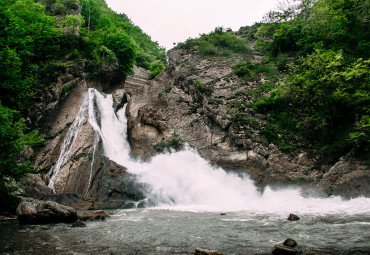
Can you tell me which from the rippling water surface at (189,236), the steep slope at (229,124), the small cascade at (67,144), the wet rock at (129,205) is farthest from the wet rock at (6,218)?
the steep slope at (229,124)

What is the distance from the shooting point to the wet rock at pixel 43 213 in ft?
38.1

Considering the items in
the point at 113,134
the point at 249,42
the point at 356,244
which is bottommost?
the point at 356,244

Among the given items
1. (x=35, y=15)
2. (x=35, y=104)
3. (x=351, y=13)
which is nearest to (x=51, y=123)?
(x=35, y=104)

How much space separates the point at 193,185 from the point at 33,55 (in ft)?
72.0

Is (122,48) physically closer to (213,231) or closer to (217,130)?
(217,130)

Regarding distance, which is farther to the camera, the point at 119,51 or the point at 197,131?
the point at 119,51

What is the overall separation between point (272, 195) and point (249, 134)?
669cm

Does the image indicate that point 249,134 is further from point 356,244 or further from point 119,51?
point 119,51

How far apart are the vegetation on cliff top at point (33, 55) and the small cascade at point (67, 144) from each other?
2.78m

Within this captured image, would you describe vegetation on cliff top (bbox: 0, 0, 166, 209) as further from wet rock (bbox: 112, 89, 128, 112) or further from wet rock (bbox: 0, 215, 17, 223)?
wet rock (bbox: 112, 89, 128, 112)

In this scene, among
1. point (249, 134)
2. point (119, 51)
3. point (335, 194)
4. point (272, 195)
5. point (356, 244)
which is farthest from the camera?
point (119, 51)

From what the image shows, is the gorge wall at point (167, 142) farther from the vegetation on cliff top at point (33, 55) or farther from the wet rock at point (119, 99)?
the vegetation on cliff top at point (33, 55)

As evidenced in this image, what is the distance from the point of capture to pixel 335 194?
1723 cm

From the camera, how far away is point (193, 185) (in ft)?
75.8
